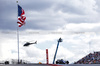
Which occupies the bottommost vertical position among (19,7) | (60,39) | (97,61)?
(97,61)

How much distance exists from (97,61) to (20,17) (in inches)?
1265

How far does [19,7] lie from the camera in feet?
128

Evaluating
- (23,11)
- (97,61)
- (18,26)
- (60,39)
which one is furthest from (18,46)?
(97,61)

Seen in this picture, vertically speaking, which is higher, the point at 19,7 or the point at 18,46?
the point at 19,7

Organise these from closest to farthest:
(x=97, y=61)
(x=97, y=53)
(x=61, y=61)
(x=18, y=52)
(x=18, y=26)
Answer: (x=18, y=52) → (x=18, y=26) → (x=61, y=61) → (x=97, y=61) → (x=97, y=53)

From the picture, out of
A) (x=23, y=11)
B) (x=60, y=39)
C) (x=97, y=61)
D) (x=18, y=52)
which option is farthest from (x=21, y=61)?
(x=97, y=61)

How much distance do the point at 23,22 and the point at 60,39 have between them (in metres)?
25.8

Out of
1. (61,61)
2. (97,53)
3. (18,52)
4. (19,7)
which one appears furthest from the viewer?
(97,53)

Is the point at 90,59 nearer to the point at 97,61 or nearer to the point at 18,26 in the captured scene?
the point at 97,61

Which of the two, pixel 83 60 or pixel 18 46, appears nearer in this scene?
pixel 18 46

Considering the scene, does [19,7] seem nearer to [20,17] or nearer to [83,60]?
[20,17]

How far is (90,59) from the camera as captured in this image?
6347 cm

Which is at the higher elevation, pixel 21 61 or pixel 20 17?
pixel 20 17

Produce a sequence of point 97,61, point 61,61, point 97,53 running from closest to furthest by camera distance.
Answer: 1. point 61,61
2. point 97,61
3. point 97,53
